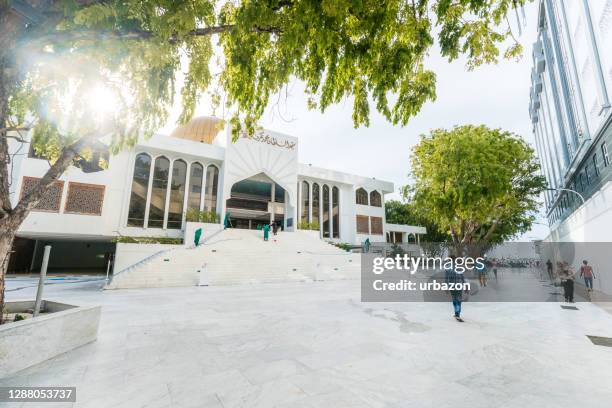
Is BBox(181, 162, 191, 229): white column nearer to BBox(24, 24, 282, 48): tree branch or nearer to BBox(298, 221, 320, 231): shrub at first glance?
BBox(298, 221, 320, 231): shrub

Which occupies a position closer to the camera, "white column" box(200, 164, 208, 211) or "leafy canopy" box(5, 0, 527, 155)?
"leafy canopy" box(5, 0, 527, 155)

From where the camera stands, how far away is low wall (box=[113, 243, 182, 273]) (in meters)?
14.8

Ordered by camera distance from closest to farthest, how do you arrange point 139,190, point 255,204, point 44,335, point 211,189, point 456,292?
point 44,335, point 456,292, point 139,190, point 211,189, point 255,204

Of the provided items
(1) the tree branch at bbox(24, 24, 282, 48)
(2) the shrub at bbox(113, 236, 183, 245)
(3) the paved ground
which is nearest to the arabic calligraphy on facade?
(2) the shrub at bbox(113, 236, 183, 245)

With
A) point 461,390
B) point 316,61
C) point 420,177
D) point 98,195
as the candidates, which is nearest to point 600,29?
point 420,177

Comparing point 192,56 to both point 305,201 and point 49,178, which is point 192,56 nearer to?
point 49,178

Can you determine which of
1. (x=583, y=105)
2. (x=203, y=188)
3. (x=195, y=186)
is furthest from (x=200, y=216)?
(x=583, y=105)

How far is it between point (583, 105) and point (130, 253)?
30064 millimetres

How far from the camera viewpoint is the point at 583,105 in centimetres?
1950

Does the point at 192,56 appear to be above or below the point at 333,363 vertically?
above

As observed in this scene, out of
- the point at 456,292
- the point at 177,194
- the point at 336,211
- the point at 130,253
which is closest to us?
the point at 456,292

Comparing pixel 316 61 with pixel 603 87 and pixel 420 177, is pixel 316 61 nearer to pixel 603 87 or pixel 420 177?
pixel 420 177

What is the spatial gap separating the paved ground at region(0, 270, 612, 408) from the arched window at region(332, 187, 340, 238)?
24499mm

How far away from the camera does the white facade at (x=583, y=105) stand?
13898 mm
